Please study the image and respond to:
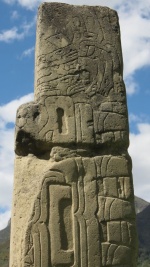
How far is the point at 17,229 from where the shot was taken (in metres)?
5.84

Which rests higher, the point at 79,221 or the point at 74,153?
the point at 74,153

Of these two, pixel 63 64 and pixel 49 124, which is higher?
A: pixel 63 64

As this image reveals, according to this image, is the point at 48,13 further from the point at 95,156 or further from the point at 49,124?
the point at 95,156

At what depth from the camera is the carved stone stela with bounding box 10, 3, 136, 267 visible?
5.71m

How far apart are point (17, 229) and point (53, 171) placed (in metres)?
0.72

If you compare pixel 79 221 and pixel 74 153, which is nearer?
pixel 79 221

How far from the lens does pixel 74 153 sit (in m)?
6.05

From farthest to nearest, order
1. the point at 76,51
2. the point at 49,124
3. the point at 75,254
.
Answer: the point at 76,51 < the point at 49,124 < the point at 75,254

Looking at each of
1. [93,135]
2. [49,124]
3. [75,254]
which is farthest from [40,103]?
[75,254]

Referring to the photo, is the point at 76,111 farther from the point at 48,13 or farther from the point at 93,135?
the point at 48,13

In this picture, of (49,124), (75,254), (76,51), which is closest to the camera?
(75,254)

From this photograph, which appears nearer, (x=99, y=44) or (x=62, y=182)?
(x=62, y=182)

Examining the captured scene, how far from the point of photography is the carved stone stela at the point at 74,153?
571 centimetres

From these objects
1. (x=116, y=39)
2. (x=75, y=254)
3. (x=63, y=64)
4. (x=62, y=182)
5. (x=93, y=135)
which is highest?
(x=116, y=39)
